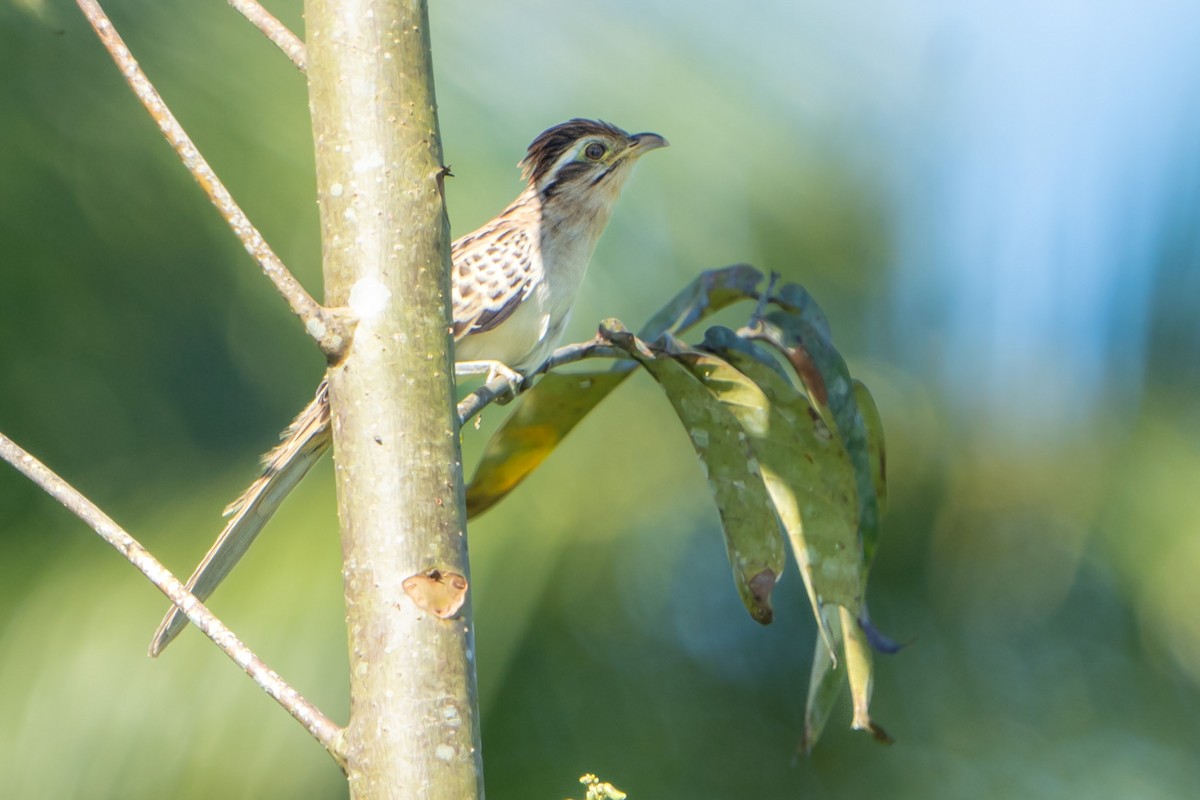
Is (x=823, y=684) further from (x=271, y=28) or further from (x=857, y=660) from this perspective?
(x=271, y=28)

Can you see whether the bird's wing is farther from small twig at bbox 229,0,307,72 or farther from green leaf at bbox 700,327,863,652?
small twig at bbox 229,0,307,72

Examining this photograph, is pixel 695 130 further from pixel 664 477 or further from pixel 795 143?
pixel 664 477

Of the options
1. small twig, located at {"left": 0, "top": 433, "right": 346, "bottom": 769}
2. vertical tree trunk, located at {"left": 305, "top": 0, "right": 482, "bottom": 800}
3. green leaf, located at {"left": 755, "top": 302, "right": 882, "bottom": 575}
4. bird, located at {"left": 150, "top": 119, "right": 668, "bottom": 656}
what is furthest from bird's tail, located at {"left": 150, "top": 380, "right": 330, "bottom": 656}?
green leaf, located at {"left": 755, "top": 302, "right": 882, "bottom": 575}

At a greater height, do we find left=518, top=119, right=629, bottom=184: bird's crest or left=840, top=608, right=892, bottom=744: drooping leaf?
left=518, top=119, right=629, bottom=184: bird's crest

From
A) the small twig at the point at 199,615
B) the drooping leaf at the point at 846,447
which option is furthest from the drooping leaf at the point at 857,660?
the small twig at the point at 199,615

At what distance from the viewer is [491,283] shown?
379 cm

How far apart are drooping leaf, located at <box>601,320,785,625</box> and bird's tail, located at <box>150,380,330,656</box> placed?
0.67 meters

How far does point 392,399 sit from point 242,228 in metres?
0.31

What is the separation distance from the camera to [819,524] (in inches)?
82.0

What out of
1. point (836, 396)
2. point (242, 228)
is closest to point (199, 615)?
point (242, 228)

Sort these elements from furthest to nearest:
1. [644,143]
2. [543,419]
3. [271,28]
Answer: [644,143] → [543,419] → [271,28]

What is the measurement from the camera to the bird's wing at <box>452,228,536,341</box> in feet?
12.2

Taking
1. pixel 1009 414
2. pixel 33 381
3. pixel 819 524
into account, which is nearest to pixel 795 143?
pixel 1009 414

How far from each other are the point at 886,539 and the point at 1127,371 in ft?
5.11
